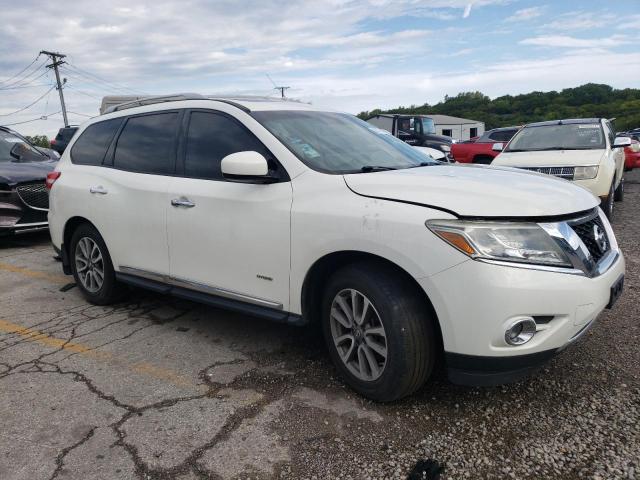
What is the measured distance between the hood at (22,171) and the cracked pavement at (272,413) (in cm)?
393

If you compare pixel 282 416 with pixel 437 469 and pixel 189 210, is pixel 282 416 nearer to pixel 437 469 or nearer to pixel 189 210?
pixel 437 469

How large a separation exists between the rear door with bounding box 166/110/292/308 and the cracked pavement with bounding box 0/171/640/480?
0.55 m

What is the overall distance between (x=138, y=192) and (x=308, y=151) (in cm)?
154

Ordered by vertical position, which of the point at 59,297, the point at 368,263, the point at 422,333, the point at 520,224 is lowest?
the point at 59,297

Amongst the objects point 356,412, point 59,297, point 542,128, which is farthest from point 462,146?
point 356,412

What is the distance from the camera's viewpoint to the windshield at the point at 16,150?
8031mm

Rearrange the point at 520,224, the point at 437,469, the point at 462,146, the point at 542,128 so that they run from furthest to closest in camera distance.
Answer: the point at 462,146 → the point at 542,128 → the point at 520,224 → the point at 437,469

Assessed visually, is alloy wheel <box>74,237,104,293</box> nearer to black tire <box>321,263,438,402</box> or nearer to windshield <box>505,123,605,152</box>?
black tire <box>321,263,438,402</box>

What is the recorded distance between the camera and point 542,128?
8812 mm

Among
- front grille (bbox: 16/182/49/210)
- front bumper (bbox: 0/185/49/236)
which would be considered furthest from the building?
front bumper (bbox: 0/185/49/236)

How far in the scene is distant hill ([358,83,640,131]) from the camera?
5975cm

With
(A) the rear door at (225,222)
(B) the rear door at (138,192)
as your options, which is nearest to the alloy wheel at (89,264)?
(B) the rear door at (138,192)

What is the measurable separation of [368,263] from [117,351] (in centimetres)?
209

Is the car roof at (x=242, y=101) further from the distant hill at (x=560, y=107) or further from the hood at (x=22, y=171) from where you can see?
the distant hill at (x=560, y=107)
